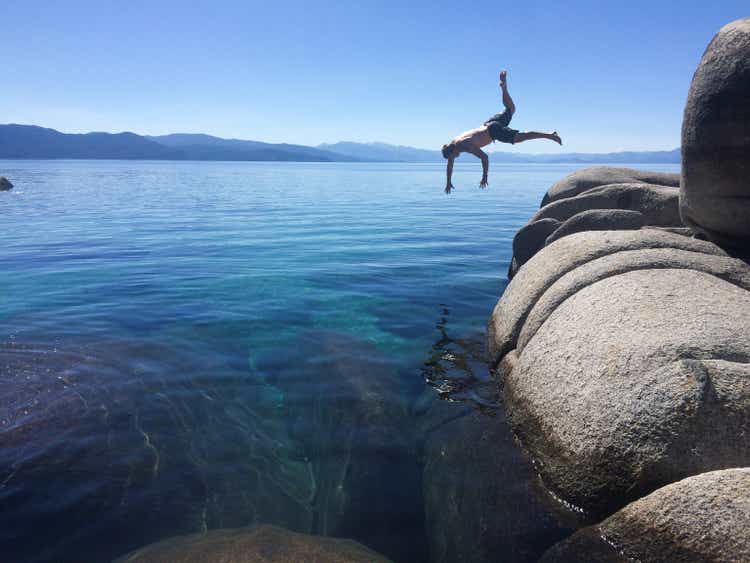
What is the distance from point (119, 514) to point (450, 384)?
14.1 feet

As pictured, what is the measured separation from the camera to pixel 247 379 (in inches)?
283

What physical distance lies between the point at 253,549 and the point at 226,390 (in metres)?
3.33

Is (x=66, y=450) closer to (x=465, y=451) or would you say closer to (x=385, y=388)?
(x=385, y=388)

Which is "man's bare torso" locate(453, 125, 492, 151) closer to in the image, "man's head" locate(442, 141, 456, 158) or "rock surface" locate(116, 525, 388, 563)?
"man's head" locate(442, 141, 456, 158)

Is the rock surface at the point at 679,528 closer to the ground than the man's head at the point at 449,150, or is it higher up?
closer to the ground

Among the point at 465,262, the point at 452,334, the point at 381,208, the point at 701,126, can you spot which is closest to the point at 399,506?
the point at 452,334

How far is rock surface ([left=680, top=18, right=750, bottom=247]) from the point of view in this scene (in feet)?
17.4

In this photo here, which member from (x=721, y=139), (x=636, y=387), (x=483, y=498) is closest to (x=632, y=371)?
(x=636, y=387)

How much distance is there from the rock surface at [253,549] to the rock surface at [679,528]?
158 cm

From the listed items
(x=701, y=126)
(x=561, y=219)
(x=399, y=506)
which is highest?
(x=701, y=126)

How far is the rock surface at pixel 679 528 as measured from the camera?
299cm

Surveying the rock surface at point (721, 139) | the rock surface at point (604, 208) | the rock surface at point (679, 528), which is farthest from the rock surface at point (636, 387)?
the rock surface at point (604, 208)

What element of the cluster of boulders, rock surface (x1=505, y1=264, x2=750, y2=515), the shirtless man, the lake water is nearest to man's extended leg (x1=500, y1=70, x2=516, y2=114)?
the shirtless man

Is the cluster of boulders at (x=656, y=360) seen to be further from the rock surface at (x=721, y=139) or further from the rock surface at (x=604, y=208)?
the rock surface at (x=604, y=208)
